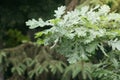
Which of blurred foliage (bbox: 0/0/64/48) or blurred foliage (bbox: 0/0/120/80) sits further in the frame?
blurred foliage (bbox: 0/0/64/48)

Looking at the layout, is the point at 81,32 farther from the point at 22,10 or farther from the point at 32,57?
the point at 22,10

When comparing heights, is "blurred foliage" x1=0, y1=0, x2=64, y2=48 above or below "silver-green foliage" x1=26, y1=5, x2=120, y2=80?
above

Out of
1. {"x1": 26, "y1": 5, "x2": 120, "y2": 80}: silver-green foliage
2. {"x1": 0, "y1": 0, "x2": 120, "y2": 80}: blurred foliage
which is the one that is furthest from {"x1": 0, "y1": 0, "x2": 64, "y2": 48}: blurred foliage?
{"x1": 26, "y1": 5, "x2": 120, "y2": 80}: silver-green foliage

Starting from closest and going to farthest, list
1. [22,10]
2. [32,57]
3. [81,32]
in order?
1. [81,32]
2. [32,57]
3. [22,10]

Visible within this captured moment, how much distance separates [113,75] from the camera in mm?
2654

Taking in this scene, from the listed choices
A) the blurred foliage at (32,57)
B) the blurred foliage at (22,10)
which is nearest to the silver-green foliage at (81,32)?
the blurred foliage at (32,57)

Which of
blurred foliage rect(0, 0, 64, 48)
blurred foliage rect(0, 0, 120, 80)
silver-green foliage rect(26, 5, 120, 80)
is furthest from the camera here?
blurred foliage rect(0, 0, 64, 48)

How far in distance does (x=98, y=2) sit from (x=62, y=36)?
4.33 feet

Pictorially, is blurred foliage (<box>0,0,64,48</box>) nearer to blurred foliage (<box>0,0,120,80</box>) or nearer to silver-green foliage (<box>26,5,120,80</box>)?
blurred foliage (<box>0,0,120,80</box>)

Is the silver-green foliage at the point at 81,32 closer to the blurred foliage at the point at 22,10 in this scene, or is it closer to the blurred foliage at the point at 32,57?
the blurred foliage at the point at 32,57

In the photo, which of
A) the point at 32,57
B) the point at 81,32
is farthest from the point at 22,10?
the point at 81,32

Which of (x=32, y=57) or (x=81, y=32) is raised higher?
(x=32, y=57)

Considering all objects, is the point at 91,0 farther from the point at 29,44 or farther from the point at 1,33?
the point at 1,33

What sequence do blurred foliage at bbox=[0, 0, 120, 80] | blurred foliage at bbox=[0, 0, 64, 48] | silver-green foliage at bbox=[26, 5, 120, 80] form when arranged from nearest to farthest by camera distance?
silver-green foliage at bbox=[26, 5, 120, 80] < blurred foliage at bbox=[0, 0, 120, 80] < blurred foliage at bbox=[0, 0, 64, 48]
